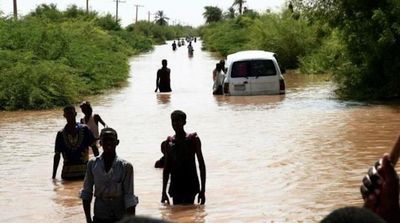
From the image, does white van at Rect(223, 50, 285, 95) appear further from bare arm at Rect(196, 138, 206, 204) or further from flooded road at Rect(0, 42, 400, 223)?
bare arm at Rect(196, 138, 206, 204)

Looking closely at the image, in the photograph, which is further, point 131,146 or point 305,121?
point 305,121

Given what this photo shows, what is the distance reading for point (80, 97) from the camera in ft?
81.1

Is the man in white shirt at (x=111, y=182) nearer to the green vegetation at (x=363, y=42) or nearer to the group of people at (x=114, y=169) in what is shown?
the group of people at (x=114, y=169)

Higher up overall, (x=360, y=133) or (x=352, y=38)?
(x=352, y=38)

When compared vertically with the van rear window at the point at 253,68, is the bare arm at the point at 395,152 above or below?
above

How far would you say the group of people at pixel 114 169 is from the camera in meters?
5.66

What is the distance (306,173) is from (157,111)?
10.1 m

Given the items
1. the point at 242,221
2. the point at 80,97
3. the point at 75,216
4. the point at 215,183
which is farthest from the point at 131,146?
the point at 80,97

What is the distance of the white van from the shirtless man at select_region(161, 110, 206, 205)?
47.2 feet

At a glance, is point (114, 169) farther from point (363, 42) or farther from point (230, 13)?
point (230, 13)

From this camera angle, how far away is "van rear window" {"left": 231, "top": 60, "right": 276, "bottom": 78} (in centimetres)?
2191

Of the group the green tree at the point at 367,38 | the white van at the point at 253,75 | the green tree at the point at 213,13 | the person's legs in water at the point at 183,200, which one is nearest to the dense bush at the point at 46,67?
the white van at the point at 253,75

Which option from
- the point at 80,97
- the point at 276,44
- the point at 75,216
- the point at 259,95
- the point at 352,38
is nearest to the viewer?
the point at 75,216

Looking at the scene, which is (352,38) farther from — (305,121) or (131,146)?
(131,146)
